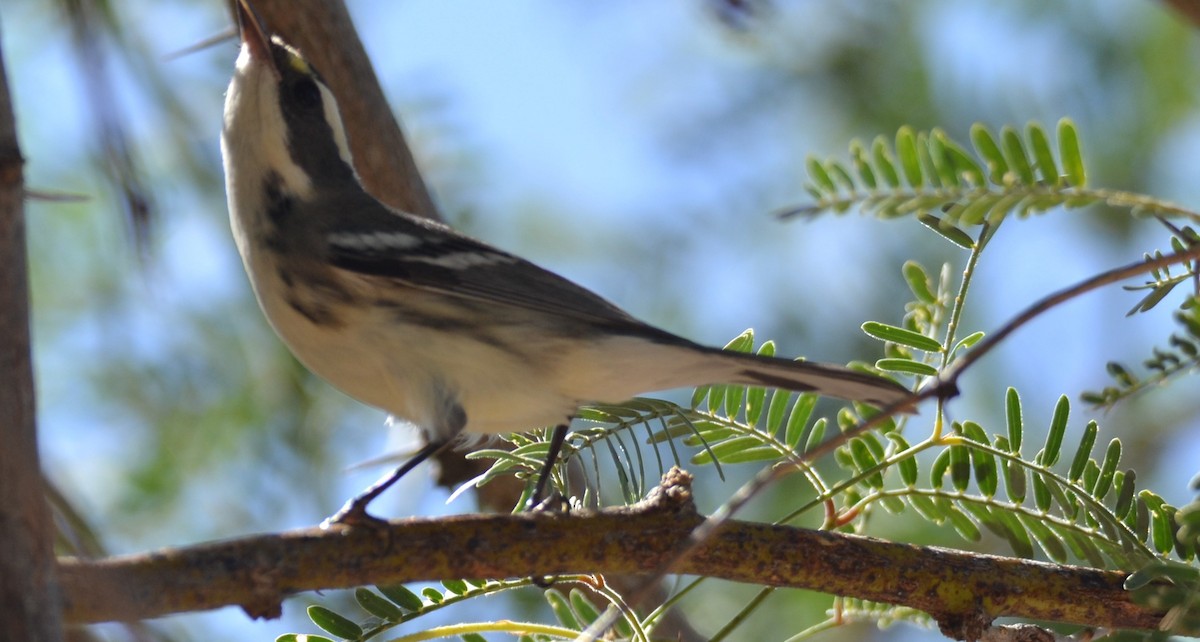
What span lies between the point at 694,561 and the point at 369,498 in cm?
80

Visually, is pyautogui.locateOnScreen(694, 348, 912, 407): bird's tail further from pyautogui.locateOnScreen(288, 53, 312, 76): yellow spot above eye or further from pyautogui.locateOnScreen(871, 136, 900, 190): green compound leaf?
pyautogui.locateOnScreen(288, 53, 312, 76): yellow spot above eye

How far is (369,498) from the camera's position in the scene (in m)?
2.65

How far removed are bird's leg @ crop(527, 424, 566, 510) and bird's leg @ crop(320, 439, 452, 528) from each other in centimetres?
29

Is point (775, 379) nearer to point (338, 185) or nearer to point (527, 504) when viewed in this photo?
point (527, 504)

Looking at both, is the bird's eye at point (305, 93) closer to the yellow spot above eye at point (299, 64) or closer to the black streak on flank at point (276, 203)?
the yellow spot above eye at point (299, 64)

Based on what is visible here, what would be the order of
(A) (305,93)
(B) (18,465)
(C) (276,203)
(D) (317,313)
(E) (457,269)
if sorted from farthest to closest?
(A) (305,93), (C) (276,203), (E) (457,269), (D) (317,313), (B) (18,465)

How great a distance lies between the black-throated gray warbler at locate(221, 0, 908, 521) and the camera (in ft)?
9.70

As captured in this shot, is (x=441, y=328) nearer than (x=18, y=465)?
No

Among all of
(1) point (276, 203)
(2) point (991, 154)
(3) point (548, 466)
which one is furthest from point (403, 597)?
(2) point (991, 154)

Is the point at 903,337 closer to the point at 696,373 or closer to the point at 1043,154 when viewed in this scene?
the point at 1043,154

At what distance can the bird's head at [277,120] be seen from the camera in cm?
353

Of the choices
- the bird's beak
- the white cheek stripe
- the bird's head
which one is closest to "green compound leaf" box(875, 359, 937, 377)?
the bird's head

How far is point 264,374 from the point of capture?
Answer: 5.07 meters

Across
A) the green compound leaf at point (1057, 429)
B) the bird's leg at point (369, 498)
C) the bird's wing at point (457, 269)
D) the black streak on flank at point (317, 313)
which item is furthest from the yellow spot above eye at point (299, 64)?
the green compound leaf at point (1057, 429)
